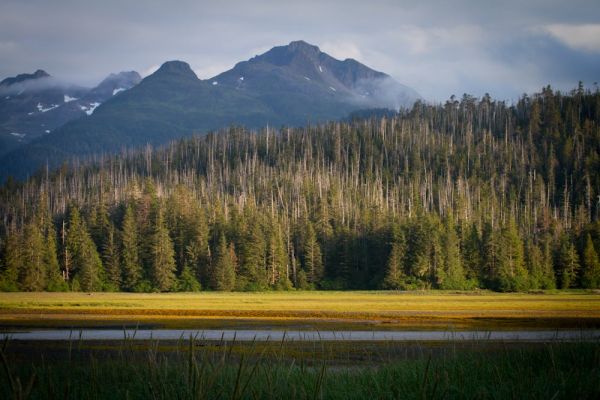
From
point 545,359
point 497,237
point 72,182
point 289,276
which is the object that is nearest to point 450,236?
point 497,237

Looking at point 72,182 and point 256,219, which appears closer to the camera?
point 256,219

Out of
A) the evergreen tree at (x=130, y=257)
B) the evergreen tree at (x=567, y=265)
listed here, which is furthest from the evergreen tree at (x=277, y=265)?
the evergreen tree at (x=567, y=265)

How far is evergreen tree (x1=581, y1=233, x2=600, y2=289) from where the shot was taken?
103 metres

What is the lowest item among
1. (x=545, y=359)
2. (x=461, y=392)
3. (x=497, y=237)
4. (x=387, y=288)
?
(x=387, y=288)

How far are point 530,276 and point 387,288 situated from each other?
2306cm

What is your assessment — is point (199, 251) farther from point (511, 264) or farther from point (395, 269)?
point (511, 264)

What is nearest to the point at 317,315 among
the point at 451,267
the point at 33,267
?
the point at 451,267

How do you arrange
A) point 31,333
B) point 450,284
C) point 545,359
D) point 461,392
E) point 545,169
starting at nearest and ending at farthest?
point 461,392 → point 545,359 → point 31,333 → point 450,284 → point 545,169

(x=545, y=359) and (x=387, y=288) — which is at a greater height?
(x=545, y=359)

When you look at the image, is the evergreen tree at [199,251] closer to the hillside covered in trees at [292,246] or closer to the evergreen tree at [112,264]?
the hillside covered in trees at [292,246]

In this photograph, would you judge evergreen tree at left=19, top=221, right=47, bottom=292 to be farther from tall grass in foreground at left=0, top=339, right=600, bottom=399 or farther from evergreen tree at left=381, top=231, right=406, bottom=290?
tall grass in foreground at left=0, top=339, right=600, bottom=399

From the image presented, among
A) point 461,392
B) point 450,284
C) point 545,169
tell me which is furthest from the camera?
point 545,169

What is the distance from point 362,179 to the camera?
183 meters

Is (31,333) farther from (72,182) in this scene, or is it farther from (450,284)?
(72,182)
